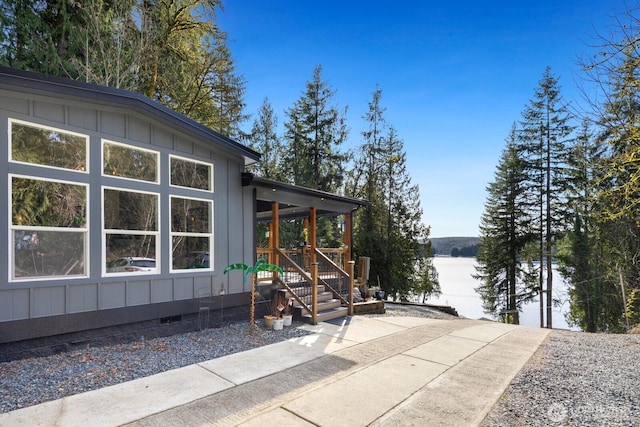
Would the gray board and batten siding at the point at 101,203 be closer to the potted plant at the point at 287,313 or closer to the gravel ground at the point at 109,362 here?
the gravel ground at the point at 109,362

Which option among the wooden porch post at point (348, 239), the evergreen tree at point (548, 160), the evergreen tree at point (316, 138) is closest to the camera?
the wooden porch post at point (348, 239)

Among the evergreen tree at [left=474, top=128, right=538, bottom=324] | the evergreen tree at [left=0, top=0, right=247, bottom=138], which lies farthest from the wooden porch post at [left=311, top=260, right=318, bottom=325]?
the evergreen tree at [left=474, top=128, right=538, bottom=324]

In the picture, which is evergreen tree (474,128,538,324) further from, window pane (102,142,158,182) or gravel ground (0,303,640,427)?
window pane (102,142,158,182)

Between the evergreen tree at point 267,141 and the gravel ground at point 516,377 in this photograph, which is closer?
the gravel ground at point 516,377

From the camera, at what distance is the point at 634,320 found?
16781 mm

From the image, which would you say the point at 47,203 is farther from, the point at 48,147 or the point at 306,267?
the point at 306,267

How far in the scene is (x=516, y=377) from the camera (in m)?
4.45

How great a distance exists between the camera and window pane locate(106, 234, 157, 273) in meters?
5.60

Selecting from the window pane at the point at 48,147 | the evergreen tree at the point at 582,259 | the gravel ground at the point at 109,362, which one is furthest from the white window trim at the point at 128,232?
the evergreen tree at the point at 582,259

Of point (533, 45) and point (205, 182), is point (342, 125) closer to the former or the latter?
point (533, 45)

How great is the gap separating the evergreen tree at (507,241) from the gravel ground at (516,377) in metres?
17.1

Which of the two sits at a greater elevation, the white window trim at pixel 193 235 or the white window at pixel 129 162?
the white window at pixel 129 162

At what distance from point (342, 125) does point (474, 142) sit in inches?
333

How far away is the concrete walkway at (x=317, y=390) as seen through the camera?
3.25 metres
